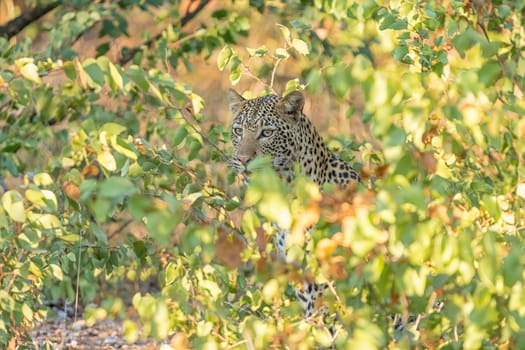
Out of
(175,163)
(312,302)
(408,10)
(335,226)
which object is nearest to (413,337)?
(335,226)

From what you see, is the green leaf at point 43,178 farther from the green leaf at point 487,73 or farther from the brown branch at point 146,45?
the brown branch at point 146,45

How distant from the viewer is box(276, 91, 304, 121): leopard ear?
5.42 meters

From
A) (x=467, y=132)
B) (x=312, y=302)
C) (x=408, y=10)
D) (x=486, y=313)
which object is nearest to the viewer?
(x=486, y=313)

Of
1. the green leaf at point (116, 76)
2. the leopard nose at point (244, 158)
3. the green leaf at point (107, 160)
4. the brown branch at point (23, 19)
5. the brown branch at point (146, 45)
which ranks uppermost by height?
the green leaf at point (116, 76)

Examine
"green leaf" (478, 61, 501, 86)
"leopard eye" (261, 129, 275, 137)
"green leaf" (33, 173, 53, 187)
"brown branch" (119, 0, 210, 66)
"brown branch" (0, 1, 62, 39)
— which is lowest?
"brown branch" (119, 0, 210, 66)

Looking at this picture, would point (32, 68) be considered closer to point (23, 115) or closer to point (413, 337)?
point (413, 337)

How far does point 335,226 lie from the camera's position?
2941 mm

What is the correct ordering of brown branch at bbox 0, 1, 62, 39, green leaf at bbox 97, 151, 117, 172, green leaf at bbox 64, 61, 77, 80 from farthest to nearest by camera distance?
brown branch at bbox 0, 1, 62, 39 < green leaf at bbox 64, 61, 77, 80 < green leaf at bbox 97, 151, 117, 172

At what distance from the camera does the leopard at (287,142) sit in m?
5.51

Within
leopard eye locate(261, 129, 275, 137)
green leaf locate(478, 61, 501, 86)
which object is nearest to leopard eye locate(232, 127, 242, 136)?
leopard eye locate(261, 129, 275, 137)

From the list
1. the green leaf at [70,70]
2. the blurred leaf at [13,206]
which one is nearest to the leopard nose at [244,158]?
the green leaf at [70,70]

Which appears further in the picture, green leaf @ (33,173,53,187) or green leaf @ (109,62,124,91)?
green leaf @ (33,173,53,187)

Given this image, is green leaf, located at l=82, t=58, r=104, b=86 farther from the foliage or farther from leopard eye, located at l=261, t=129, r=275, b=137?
leopard eye, located at l=261, t=129, r=275, b=137

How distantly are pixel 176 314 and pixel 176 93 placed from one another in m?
0.68
